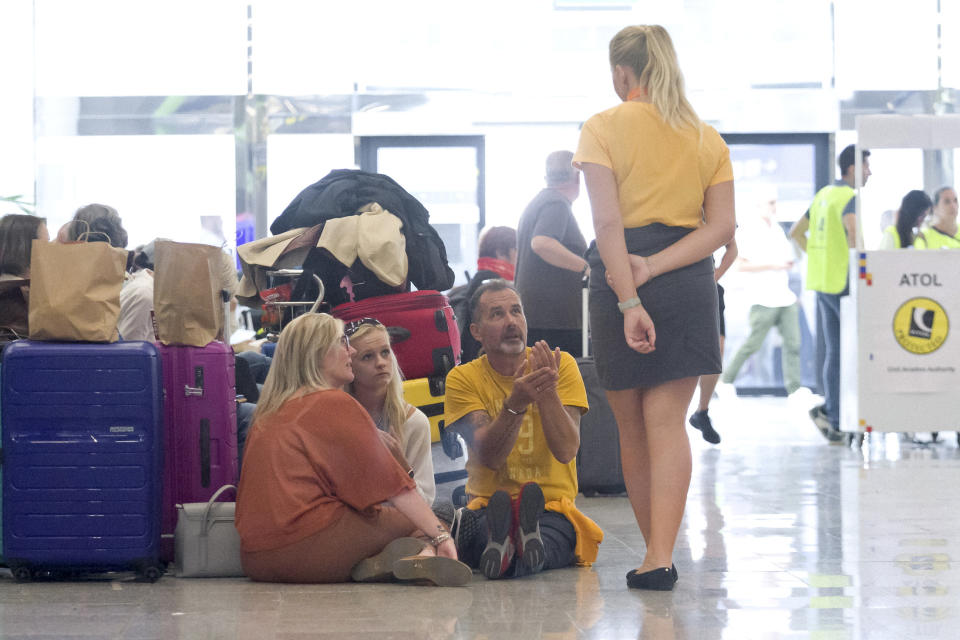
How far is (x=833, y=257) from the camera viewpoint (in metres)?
7.41

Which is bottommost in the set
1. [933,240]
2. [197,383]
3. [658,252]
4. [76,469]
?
[76,469]

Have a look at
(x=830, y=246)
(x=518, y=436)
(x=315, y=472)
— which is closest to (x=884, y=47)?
(x=830, y=246)

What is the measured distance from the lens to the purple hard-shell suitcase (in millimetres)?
3775

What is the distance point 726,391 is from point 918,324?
4631 millimetres

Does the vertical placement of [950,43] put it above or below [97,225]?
above

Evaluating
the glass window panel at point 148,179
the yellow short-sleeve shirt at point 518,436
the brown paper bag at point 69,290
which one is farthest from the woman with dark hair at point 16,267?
the glass window panel at point 148,179

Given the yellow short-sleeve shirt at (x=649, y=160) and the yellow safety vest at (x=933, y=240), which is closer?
the yellow short-sleeve shirt at (x=649, y=160)

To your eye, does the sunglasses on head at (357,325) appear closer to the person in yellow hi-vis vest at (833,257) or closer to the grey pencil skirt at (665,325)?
the grey pencil skirt at (665,325)

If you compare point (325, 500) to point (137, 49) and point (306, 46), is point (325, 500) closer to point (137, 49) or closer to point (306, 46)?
point (306, 46)

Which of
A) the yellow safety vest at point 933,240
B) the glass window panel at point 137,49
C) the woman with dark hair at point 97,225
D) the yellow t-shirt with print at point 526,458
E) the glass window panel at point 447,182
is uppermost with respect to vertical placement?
the glass window panel at point 137,49

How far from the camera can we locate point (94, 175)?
10805 millimetres

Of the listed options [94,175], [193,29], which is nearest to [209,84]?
[193,29]

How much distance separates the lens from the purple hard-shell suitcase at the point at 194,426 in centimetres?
378

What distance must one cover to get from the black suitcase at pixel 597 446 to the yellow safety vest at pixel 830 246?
2.58 meters
